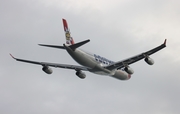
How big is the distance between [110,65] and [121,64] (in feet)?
6.00

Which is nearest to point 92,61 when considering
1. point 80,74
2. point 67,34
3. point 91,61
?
point 91,61

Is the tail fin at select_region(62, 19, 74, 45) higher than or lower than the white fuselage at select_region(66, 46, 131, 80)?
higher

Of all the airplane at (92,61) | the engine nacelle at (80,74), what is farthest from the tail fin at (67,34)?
the engine nacelle at (80,74)

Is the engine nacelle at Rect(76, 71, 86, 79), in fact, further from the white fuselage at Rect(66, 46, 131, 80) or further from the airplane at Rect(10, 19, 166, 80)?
the white fuselage at Rect(66, 46, 131, 80)

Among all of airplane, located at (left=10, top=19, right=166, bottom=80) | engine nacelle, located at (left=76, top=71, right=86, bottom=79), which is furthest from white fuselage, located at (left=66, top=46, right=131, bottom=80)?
engine nacelle, located at (left=76, top=71, right=86, bottom=79)

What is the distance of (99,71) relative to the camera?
63062 millimetres

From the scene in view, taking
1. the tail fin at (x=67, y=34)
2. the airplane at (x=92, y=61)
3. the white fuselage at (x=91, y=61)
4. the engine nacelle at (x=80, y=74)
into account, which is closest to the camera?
the airplane at (x=92, y=61)

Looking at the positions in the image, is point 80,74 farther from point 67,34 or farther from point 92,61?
point 67,34

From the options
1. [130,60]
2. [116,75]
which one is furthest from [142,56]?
[116,75]

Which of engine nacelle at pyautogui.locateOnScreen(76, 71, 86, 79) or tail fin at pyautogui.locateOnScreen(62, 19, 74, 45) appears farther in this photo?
engine nacelle at pyautogui.locateOnScreen(76, 71, 86, 79)

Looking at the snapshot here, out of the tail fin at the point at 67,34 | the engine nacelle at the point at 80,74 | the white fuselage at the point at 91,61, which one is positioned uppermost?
the tail fin at the point at 67,34

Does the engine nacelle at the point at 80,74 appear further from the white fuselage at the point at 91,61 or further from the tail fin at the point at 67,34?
the tail fin at the point at 67,34

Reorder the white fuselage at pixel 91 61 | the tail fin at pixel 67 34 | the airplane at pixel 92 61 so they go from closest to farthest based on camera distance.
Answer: the airplane at pixel 92 61, the white fuselage at pixel 91 61, the tail fin at pixel 67 34

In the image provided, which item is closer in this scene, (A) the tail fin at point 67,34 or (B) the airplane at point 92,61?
(B) the airplane at point 92,61
